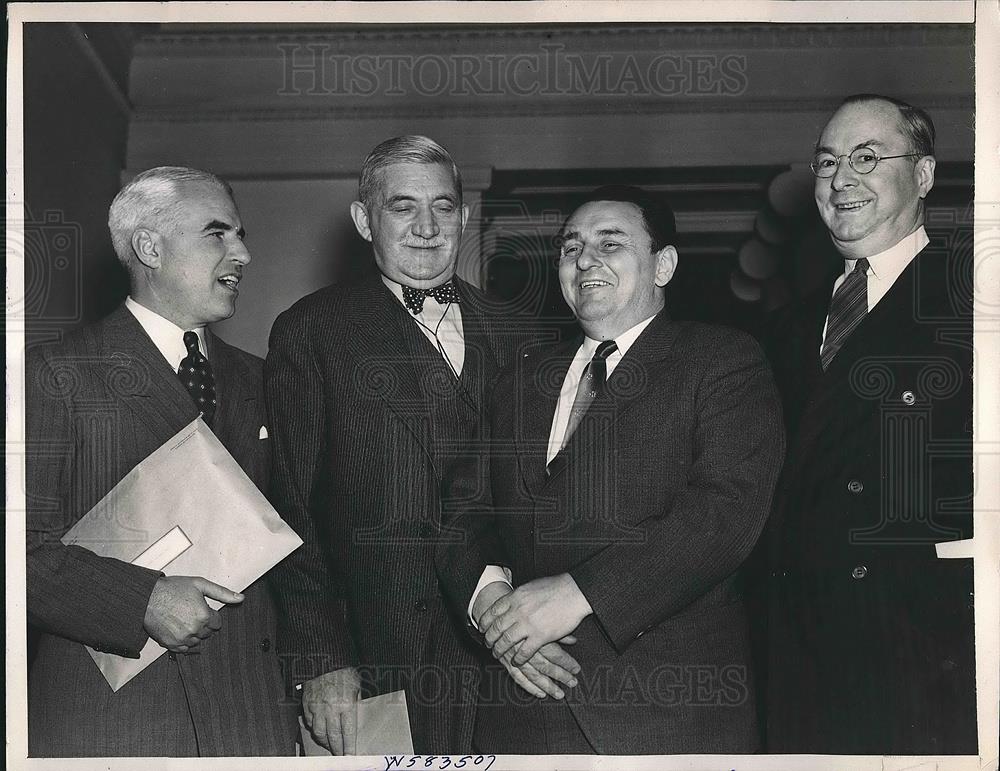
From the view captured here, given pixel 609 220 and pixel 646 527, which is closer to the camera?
pixel 646 527

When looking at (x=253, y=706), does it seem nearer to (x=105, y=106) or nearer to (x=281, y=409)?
(x=281, y=409)

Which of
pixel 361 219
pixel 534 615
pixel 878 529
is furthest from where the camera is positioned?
pixel 361 219

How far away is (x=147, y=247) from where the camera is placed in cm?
238

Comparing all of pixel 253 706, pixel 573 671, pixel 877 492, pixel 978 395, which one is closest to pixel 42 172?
pixel 253 706

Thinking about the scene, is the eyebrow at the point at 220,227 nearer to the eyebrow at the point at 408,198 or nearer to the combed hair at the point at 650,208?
the eyebrow at the point at 408,198

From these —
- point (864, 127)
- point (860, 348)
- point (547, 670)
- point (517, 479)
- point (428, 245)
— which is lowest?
point (547, 670)

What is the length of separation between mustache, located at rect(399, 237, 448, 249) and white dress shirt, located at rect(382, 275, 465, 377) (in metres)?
0.09

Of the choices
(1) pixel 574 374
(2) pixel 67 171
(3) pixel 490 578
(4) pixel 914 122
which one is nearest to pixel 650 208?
(1) pixel 574 374

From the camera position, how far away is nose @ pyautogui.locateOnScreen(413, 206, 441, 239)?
237 centimetres

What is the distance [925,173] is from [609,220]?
0.69 meters

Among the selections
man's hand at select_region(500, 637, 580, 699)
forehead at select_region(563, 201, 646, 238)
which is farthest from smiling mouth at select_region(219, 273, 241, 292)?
man's hand at select_region(500, 637, 580, 699)

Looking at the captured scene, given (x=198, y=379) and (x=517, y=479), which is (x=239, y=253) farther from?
(x=517, y=479)

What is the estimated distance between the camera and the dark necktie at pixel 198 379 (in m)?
2.34

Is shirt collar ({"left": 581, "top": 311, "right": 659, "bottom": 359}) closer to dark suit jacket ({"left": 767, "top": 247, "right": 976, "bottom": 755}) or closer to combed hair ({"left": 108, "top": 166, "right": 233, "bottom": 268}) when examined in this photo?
dark suit jacket ({"left": 767, "top": 247, "right": 976, "bottom": 755})
